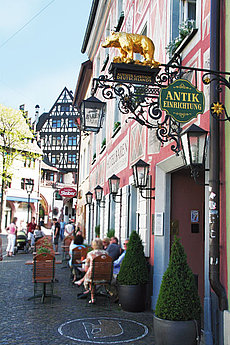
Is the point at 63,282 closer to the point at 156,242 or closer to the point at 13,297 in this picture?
the point at 13,297

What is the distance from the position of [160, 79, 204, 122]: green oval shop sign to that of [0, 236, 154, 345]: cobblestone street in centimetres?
312

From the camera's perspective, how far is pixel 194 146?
5.13 m

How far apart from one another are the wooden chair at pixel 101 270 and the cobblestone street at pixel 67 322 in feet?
1.51

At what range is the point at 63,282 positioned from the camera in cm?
1076

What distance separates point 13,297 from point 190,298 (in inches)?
187

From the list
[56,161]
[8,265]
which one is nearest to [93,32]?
[8,265]

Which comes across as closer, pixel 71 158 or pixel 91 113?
pixel 91 113

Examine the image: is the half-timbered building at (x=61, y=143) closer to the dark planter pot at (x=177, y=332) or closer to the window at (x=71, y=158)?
the window at (x=71, y=158)

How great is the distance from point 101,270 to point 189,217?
1.98 meters

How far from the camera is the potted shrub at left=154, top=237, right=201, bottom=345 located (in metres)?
4.72

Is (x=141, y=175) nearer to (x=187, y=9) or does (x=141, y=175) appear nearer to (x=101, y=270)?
(x=101, y=270)

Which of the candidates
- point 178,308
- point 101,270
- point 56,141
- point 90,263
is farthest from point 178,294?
point 56,141

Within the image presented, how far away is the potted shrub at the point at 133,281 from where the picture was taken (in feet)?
23.8

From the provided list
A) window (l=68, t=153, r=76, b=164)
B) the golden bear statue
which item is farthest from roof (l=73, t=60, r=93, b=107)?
window (l=68, t=153, r=76, b=164)
